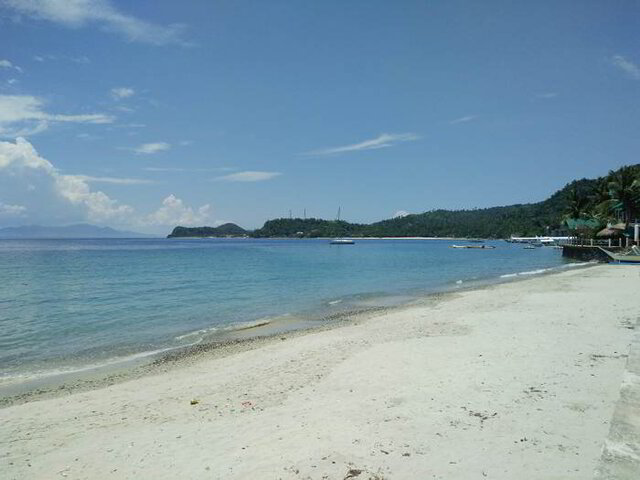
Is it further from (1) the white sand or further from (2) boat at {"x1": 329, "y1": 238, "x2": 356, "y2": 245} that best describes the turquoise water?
(2) boat at {"x1": 329, "y1": 238, "x2": 356, "y2": 245}

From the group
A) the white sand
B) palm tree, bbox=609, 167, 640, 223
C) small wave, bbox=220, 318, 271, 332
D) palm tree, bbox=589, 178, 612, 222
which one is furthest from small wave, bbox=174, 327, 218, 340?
palm tree, bbox=589, 178, 612, 222

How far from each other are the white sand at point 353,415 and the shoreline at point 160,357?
2.96ft

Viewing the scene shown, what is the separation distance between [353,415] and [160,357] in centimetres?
779

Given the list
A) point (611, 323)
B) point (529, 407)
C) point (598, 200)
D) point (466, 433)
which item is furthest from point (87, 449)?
point (598, 200)

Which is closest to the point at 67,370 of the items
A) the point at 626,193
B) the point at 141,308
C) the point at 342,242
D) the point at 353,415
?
the point at 353,415

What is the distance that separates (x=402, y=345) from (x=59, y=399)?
26.9 feet

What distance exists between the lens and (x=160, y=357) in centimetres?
1246

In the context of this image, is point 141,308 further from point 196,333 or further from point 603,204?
point 603,204

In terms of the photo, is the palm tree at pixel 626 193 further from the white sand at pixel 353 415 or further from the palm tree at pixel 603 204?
the white sand at pixel 353 415

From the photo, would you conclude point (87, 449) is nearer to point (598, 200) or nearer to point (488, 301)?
point (488, 301)

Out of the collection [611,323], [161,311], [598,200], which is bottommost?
[161,311]

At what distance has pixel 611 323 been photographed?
13.1 m

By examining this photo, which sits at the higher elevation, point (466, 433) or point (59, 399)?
point (466, 433)

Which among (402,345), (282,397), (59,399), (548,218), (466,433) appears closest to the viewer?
(466,433)
